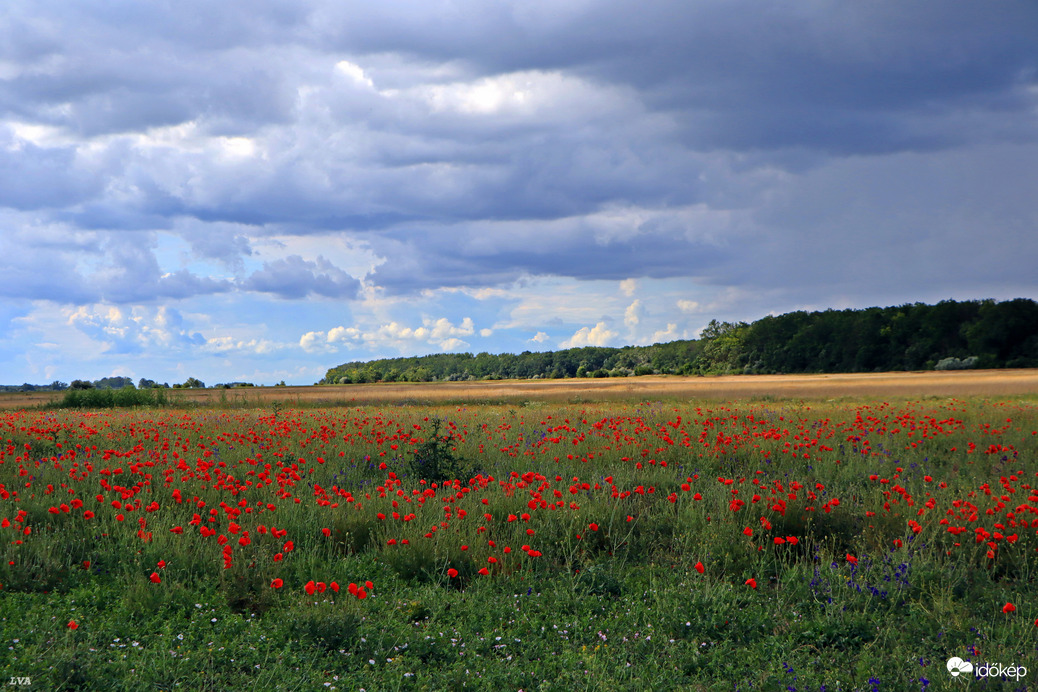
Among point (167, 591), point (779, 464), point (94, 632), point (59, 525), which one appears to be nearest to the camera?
point (94, 632)

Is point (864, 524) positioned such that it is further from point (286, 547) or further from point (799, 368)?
point (799, 368)

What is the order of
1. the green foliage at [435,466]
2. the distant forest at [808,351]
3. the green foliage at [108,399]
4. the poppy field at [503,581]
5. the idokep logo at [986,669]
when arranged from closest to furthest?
the idokep logo at [986,669] < the poppy field at [503,581] < the green foliage at [435,466] < the green foliage at [108,399] < the distant forest at [808,351]

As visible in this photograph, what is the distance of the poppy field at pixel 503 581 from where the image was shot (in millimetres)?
4426

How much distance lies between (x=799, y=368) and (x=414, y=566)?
10094cm

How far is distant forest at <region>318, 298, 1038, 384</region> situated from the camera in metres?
75.8

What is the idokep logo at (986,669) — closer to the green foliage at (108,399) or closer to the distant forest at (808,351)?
the green foliage at (108,399)

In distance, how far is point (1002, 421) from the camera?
15.7 meters

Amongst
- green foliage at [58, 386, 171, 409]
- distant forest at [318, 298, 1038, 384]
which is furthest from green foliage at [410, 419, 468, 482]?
distant forest at [318, 298, 1038, 384]

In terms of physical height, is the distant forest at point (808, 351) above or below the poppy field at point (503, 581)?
above

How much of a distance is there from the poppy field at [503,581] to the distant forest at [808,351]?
80.4 meters

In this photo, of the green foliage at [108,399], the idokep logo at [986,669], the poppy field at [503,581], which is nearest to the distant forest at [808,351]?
the green foliage at [108,399]

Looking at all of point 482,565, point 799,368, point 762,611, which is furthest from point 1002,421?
point 799,368

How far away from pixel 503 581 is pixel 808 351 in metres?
101

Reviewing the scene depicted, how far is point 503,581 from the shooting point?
583 centimetres
